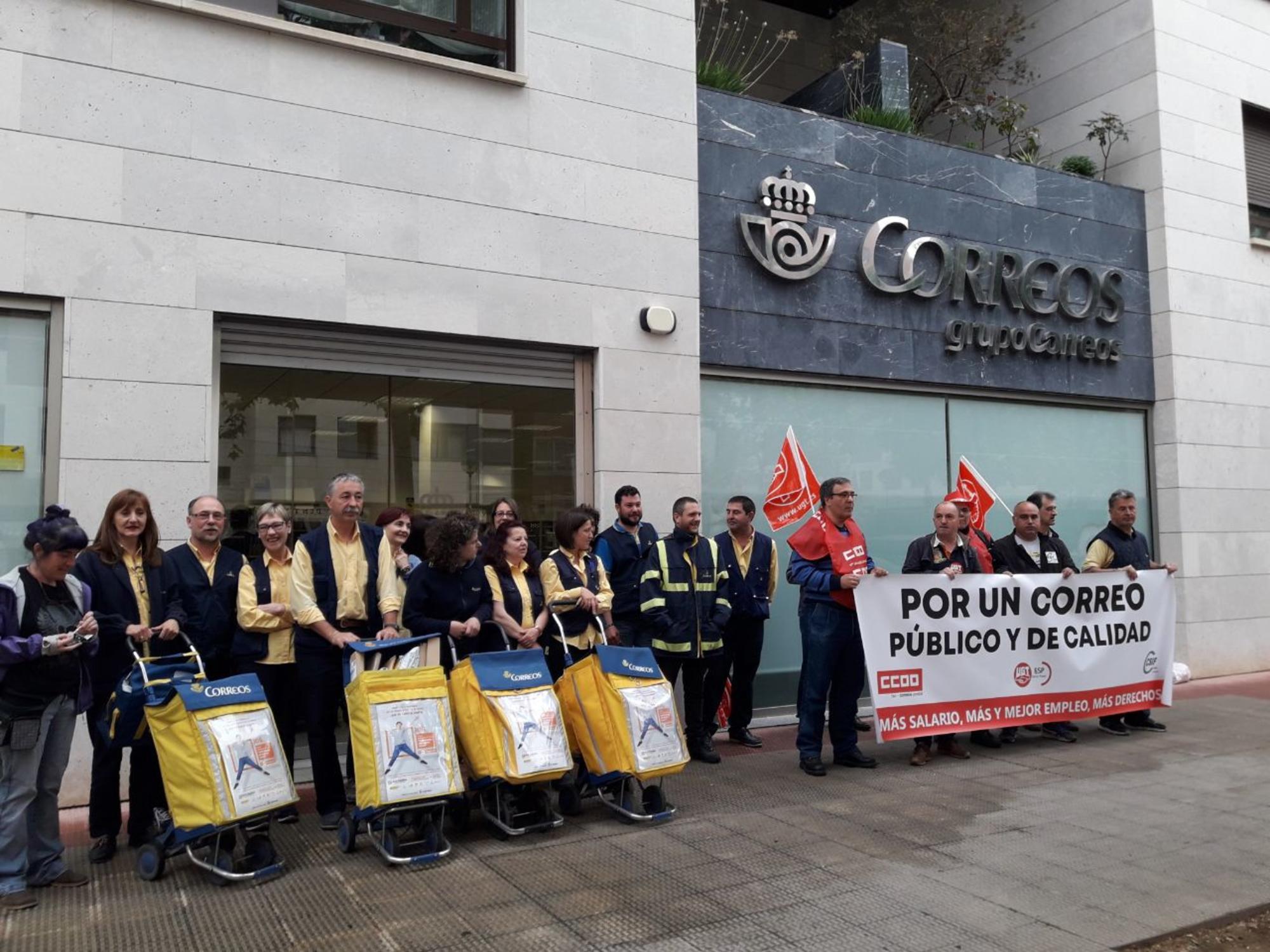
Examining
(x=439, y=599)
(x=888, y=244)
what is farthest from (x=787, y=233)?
(x=439, y=599)

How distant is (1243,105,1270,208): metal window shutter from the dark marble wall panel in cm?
221

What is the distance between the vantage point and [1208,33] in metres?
12.6

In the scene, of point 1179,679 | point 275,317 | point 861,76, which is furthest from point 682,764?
point 861,76

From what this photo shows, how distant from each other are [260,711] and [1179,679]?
28.9 ft

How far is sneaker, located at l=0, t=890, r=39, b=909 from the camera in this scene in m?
4.58

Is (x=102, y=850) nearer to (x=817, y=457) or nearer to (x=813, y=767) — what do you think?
(x=813, y=767)

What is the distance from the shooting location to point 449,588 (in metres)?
6.00

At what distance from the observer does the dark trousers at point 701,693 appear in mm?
7605

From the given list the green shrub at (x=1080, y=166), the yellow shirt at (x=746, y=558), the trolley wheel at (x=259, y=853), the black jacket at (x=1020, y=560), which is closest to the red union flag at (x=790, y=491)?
the yellow shirt at (x=746, y=558)

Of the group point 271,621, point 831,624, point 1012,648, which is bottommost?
point 1012,648

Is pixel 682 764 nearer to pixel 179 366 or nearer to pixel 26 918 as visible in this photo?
pixel 26 918

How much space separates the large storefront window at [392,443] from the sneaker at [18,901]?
9.86 ft

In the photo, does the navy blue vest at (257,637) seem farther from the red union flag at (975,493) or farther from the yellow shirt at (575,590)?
the red union flag at (975,493)

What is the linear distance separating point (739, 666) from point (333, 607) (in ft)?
11.3
